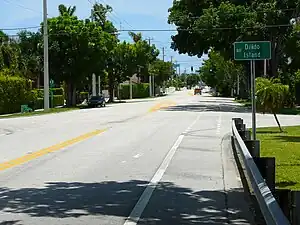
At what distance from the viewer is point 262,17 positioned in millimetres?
48344

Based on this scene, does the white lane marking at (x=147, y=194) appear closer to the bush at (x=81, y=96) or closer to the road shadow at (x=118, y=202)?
the road shadow at (x=118, y=202)

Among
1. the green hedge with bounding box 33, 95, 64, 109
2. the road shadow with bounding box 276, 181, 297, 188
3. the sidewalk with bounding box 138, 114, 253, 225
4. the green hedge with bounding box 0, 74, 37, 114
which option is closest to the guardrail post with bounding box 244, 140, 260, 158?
the sidewalk with bounding box 138, 114, 253, 225

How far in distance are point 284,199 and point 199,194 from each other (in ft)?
13.7

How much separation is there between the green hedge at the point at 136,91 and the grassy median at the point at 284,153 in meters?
82.9

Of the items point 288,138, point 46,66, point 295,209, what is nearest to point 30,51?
point 46,66

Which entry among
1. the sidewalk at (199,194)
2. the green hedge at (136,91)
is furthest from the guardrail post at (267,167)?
the green hedge at (136,91)

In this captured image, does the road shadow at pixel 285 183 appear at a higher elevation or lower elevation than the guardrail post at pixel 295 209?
lower

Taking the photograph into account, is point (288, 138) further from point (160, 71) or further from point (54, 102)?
point (160, 71)

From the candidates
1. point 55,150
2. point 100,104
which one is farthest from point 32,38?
point 55,150

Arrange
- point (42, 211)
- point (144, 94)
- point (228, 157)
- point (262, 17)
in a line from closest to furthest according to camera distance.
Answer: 1. point (42, 211)
2. point (228, 157)
3. point (262, 17)
4. point (144, 94)

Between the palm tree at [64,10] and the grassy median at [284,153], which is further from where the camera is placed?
the palm tree at [64,10]

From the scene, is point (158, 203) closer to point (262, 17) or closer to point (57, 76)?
point (262, 17)

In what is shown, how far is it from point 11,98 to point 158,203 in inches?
1729

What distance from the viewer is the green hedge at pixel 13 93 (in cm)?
4994
